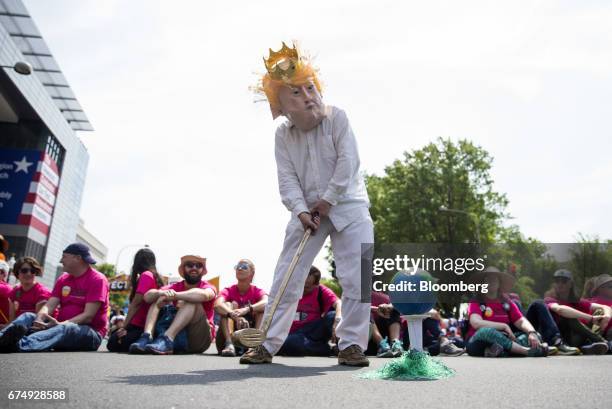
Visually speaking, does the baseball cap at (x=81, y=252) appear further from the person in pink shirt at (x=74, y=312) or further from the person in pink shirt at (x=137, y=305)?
the person in pink shirt at (x=137, y=305)

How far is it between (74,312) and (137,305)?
0.71 metres

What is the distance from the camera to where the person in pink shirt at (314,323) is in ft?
19.9

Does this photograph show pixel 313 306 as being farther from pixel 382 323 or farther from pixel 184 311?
pixel 184 311

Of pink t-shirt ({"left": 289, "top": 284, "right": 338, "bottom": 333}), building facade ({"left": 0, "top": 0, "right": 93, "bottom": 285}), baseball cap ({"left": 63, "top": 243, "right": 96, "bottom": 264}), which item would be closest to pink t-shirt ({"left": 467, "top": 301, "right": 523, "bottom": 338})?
pink t-shirt ({"left": 289, "top": 284, "right": 338, "bottom": 333})

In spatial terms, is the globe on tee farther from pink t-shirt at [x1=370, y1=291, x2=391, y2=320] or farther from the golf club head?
pink t-shirt at [x1=370, y1=291, x2=391, y2=320]

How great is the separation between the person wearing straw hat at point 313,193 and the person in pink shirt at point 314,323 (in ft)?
6.13

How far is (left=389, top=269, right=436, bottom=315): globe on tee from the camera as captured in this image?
2984 mm

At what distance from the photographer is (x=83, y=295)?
624 cm

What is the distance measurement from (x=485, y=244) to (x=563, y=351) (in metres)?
25.9

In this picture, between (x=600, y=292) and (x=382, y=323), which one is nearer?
(x=382, y=323)

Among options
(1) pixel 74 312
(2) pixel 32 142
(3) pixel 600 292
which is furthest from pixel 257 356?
(2) pixel 32 142

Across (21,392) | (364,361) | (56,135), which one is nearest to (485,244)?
(364,361)

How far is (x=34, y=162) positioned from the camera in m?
40.3

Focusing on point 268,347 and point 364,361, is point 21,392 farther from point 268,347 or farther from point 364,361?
point 364,361
